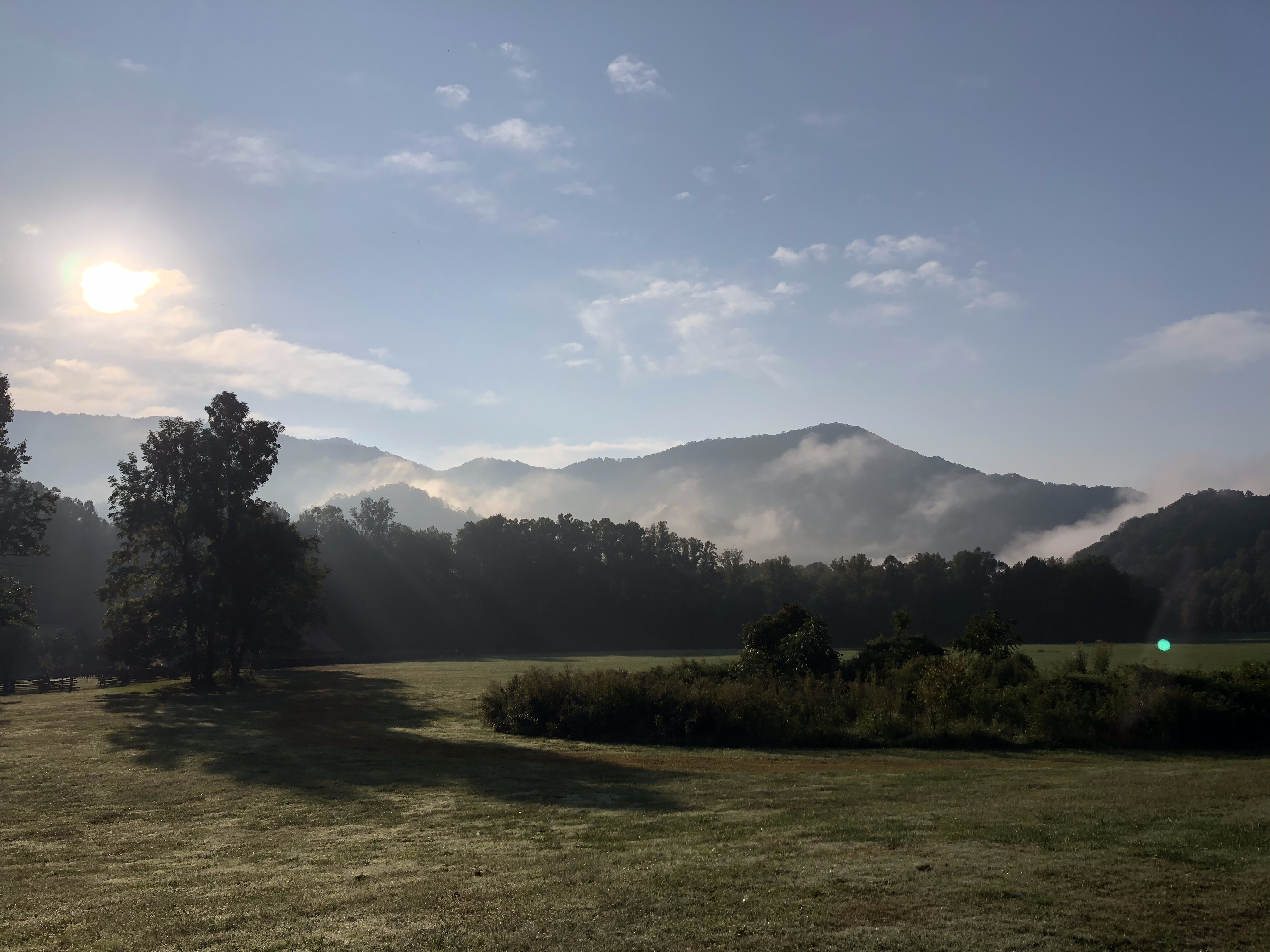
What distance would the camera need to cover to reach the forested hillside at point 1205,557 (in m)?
74.6

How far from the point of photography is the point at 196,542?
4531 cm

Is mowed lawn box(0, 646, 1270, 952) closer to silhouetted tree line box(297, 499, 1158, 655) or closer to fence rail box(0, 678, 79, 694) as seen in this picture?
fence rail box(0, 678, 79, 694)

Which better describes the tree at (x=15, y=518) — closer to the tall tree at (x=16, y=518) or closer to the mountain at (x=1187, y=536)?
the tall tree at (x=16, y=518)

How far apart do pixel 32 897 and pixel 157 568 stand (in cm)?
3956

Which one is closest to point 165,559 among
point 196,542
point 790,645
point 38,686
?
point 196,542

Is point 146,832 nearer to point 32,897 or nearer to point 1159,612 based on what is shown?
point 32,897

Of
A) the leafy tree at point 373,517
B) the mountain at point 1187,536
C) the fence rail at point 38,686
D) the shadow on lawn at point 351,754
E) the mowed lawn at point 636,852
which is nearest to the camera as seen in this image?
the mowed lawn at point 636,852

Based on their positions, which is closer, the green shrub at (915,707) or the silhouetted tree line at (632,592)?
the green shrub at (915,707)

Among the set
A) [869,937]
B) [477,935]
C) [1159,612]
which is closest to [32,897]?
[477,935]

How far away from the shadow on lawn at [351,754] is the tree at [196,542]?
711cm

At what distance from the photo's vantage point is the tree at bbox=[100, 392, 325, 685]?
4131 centimetres

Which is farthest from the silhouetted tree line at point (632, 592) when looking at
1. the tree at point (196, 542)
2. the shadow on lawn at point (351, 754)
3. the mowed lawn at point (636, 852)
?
the mowed lawn at point (636, 852)

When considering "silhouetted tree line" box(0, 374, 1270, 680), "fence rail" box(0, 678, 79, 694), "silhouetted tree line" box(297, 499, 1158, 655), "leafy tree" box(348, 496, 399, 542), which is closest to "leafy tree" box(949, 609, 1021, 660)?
"silhouetted tree line" box(0, 374, 1270, 680)

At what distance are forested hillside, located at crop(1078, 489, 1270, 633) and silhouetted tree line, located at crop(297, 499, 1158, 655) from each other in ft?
17.2
